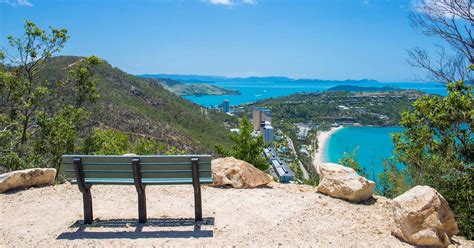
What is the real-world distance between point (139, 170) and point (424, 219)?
133 inches

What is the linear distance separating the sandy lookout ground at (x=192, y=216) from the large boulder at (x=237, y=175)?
0.54 ft

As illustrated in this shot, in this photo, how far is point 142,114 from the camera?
4631 cm

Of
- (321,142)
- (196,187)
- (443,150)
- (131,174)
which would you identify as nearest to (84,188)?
(131,174)

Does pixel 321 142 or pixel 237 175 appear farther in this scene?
pixel 321 142

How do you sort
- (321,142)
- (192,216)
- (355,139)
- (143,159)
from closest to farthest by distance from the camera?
(143,159) < (192,216) < (321,142) < (355,139)

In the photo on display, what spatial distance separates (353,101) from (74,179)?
485ft

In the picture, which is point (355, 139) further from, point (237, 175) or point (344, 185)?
point (344, 185)

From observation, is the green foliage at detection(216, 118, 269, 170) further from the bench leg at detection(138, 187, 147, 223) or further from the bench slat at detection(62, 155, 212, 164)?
the bench slat at detection(62, 155, 212, 164)

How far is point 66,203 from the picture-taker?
587 centimetres

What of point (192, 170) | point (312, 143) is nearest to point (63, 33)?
point (192, 170)

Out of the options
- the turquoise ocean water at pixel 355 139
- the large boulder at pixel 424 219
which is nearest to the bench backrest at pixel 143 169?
the large boulder at pixel 424 219

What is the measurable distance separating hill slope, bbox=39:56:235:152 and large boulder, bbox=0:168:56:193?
26491 millimetres

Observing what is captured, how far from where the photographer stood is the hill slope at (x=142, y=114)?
3869cm

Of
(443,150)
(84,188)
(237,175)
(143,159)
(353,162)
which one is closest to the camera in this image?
(143,159)
